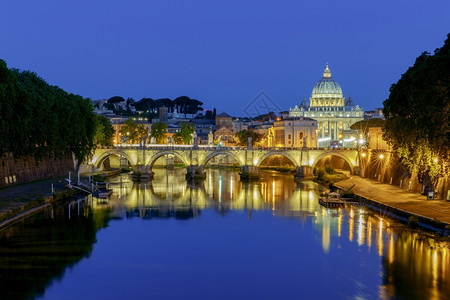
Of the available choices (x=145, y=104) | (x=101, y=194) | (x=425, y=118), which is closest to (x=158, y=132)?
(x=101, y=194)

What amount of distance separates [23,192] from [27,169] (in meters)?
8.31

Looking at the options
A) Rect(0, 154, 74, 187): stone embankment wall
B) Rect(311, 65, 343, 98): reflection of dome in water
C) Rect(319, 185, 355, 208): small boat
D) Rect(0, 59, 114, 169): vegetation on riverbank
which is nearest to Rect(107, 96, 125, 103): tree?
Rect(311, 65, 343, 98): reflection of dome in water

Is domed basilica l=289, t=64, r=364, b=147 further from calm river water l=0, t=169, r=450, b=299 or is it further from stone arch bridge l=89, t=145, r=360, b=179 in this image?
calm river water l=0, t=169, r=450, b=299

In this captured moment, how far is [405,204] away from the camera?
38406 millimetres

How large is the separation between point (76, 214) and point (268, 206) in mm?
14384

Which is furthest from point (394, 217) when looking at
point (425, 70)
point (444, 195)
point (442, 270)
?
point (442, 270)

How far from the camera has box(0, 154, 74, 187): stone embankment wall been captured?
45.4 m

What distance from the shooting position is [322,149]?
6869 centimetres

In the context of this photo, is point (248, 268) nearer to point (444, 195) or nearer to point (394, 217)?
point (394, 217)

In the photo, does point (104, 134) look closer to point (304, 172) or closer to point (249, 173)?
point (249, 173)

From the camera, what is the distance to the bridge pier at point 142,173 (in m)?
67.7

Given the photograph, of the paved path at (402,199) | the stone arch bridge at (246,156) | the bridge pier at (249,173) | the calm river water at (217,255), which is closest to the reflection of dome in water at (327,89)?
the stone arch bridge at (246,156)

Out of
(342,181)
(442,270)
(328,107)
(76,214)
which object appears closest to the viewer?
(442,270)

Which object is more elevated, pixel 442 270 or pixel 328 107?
pixel 328 107
